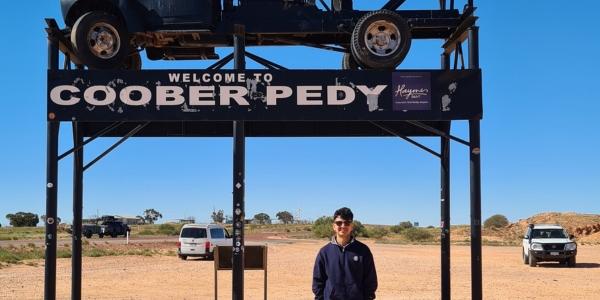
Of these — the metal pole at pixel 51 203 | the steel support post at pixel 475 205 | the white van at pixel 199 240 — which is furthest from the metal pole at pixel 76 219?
the white van at pixel 199 240

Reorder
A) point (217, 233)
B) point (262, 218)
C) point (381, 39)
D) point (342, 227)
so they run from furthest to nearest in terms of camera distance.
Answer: point (262, 218)
point (217, 233)
point (381, 39)
point (342, 227)

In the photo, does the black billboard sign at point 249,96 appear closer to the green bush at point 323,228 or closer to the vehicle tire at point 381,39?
the vehicle tire at point 381,39

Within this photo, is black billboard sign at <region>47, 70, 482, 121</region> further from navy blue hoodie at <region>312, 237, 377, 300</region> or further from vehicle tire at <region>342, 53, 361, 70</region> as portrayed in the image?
navy blue hoodie at <region>312, 237, 377, 300</region>

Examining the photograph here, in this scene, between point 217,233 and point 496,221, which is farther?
point 496,221

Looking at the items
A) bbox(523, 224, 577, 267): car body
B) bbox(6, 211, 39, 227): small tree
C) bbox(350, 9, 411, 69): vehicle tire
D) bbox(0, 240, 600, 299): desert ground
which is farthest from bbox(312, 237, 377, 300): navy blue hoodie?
bbox(6, 211, 39, 227): small tree

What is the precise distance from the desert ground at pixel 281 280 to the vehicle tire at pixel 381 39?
7.13 m

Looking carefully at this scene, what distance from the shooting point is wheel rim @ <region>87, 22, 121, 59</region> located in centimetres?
Result: 1184

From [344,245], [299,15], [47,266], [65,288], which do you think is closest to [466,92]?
[299,15]

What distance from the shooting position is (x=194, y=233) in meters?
33.0

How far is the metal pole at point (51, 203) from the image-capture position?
11.3 meters

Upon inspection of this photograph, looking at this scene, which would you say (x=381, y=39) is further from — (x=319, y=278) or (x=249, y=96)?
(x=319, y=278)

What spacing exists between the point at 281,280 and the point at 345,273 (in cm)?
1582

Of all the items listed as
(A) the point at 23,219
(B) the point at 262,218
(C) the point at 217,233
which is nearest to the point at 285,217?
(B) the point at 262,218

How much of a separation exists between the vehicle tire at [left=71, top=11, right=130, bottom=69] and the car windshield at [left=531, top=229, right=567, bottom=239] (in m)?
22.7
